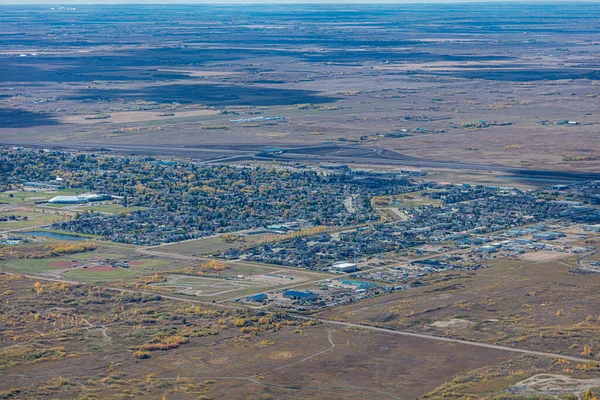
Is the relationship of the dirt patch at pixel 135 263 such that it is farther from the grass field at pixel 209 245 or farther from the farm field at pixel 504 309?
the farm field at pixel 504 309

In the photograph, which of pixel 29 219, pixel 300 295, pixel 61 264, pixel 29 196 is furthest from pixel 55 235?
pixel 300 295

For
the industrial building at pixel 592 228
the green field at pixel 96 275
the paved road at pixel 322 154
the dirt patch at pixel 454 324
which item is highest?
the dirt patch at pixel 454 324

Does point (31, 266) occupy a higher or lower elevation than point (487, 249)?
higher

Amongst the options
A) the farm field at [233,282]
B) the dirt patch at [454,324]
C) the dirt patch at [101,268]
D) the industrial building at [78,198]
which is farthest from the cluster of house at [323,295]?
the industrial building at [78,198]

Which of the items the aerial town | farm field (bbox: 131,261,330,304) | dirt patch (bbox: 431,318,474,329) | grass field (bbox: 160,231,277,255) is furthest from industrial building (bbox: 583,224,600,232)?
dirt patch (bbox: 431,318,474,329)

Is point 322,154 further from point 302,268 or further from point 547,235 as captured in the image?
point 302,268

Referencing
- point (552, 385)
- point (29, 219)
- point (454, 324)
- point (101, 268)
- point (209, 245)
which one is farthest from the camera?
point (29, 219)

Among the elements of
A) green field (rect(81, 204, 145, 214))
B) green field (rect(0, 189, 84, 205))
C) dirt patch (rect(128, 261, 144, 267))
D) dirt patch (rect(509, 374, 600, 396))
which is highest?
dirt patch (rect(509, 374, 600, 396))

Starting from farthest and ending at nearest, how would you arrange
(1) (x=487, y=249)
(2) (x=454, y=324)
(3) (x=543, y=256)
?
1. (1) (x=487, y=249)
2. (3) (x=543, y=256)
3. (2) (x=454, y=324)

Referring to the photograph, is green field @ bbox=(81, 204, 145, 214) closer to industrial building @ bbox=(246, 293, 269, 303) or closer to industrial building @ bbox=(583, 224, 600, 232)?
industrial building @ bbox=(246, 293, 269, 303)

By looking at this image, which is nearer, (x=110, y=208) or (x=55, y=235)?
(x=55, y=235)

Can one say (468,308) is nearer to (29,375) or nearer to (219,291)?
(219,291)

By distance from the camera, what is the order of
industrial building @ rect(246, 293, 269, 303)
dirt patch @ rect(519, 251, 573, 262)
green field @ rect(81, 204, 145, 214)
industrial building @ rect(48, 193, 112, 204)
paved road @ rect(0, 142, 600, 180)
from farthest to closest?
1. paved road @ rect(0, 142, 600, 180)
2. industrial building @ rect(48, 193, 112, 204)
3. green field @ rect(81, 204, 145, 214)
4. dirt patch @ rect(519, 251, 573, 262)
5. industrial building @ rect(246, 293, 269, 303)
